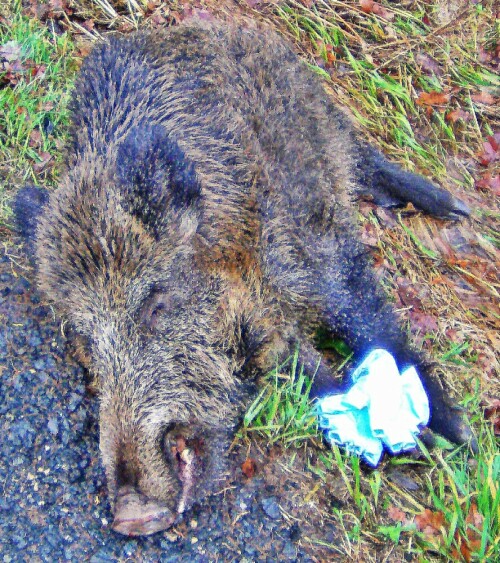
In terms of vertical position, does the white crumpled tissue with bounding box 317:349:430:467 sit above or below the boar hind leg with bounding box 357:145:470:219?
below

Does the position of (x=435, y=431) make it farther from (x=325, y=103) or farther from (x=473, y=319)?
(x=325, y=103)

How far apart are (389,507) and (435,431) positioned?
0.56 m

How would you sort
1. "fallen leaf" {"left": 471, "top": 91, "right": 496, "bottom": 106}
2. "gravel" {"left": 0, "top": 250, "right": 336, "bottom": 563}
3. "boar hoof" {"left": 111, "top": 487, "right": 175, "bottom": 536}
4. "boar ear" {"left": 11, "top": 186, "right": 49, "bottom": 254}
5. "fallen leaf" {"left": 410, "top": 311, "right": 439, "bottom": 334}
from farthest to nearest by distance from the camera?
"fallen leaf" {"left": 471, "top": 91, "right": 496, "bottom": 106}
"fallen leaf" {"left": 410, "top": 311, "right": 439, "bottom": 334}
"boar ear" {"left": 11, "top": 186, "right": 49, "bottom": 254}
"gravel" {"left": 0, "top": 250, "right": 336, "bottom": 563}
"boar hoof" {"left": 111, "top": 487, "right": 175, "bottom": 536}

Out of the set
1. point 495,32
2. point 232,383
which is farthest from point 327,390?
point 495,32

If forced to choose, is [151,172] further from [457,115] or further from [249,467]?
[457,115]

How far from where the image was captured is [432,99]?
201 inches

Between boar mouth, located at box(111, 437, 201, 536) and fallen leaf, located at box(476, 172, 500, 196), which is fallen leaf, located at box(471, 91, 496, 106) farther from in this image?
boar mouth, located at box(111, 437, 201, 536)

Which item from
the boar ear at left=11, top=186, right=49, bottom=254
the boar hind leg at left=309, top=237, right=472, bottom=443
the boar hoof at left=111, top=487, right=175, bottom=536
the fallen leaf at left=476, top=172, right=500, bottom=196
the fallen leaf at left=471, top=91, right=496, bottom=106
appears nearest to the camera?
the boar hoof at left=111, top=487, right=175, bottom=536

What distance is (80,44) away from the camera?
191 inches

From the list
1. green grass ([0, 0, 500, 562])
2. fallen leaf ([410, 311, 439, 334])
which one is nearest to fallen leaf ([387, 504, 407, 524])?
green grass ([0, 0, 500, 562])

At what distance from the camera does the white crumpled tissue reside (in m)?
3.38

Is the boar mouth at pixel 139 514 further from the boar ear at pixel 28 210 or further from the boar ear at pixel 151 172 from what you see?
the boar ear at pixel 28 210

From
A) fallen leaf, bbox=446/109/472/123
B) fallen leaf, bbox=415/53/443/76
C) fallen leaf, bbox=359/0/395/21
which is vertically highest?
fallen leaf, bbox=359/0/395/21

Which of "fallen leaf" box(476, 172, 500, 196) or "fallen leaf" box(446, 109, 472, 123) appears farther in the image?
"fallen leaf" box(446, 109, 472, 123)
